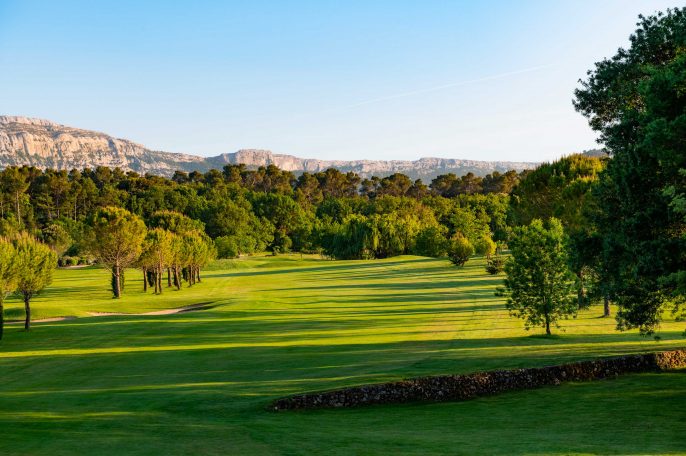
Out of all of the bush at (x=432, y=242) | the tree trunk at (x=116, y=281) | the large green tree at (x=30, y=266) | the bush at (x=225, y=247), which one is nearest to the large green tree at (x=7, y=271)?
the large green tree at (x=30, y=266)

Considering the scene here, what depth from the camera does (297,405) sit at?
21.4m

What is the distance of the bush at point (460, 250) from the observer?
356ft

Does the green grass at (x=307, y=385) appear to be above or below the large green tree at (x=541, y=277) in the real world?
below

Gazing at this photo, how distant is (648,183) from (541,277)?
17.0 metres

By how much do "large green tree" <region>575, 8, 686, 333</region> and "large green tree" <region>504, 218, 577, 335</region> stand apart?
9.74 m

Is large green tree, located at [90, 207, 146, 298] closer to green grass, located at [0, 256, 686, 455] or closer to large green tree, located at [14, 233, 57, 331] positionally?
green grass, located at [0, 256, 686, 455]

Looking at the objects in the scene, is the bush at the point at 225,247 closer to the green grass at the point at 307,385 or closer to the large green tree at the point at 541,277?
the green grass at the point at 307,385

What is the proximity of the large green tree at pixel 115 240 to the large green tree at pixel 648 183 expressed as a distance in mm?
62307

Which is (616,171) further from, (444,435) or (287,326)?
(287,326)

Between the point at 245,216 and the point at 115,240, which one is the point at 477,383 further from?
Result: the point at 245,216

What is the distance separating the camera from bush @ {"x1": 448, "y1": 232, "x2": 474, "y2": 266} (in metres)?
109

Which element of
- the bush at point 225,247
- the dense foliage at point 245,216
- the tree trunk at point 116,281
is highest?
the dense foliage at point 245,216

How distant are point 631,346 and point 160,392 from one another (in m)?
22.8

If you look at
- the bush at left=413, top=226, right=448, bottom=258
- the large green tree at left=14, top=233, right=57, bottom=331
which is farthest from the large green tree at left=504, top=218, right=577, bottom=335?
the bush at left=413, top=226, right=448, bottom=258
